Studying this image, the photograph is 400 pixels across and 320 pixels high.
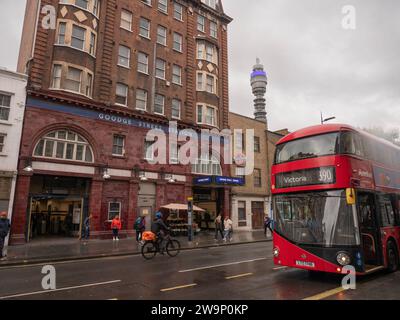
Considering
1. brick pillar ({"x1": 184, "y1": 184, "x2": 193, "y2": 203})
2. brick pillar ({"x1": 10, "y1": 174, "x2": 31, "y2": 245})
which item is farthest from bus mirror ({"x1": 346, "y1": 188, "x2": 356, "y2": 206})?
brick pillar ({"x1": 184, "y1": 184, "x2": 193, "y2": 203})

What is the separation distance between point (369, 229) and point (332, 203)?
1996 mm

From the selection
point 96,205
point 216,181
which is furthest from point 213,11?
point 96,205

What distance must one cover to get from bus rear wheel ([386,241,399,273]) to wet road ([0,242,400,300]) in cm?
40

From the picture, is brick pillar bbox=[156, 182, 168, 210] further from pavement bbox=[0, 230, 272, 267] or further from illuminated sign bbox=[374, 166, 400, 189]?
illuminated sign bbox=[374, 166, 400, 189]

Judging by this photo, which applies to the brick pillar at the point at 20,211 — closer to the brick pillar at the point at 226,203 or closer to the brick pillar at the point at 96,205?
the brick pillar at the point at 96,205

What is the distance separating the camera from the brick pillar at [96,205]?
2061 centimetres

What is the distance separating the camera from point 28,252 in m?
14.8

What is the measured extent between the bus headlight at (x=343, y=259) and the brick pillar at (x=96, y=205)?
1692 centimetres

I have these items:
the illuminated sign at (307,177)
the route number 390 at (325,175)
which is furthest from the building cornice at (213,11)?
the route number 390 at (325,175)

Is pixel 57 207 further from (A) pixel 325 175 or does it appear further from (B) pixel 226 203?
(A) pixel 325 175

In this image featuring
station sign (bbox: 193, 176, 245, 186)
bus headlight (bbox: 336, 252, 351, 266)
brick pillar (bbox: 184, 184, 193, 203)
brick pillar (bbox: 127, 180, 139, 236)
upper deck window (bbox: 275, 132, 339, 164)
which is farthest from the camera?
brick pillar (bbox: 184, 184, 193, 203)

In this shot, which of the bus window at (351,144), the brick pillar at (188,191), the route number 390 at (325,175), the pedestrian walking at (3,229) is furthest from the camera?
the brick pillar at (188,191)

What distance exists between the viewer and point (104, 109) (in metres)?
22.0

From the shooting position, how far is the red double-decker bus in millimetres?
8062
